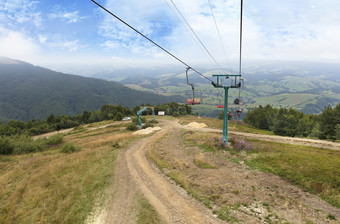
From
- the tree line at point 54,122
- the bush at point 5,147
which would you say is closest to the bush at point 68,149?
the bush at point 5,147

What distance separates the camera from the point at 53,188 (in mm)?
18781

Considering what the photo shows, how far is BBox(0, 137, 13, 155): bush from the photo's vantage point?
33.9 m

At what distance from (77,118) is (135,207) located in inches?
5115

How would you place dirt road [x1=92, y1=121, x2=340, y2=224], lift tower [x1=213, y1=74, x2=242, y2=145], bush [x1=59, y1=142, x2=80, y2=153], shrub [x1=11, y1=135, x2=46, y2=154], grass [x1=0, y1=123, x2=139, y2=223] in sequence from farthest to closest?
shrub [x1=11, y1=135, x2=46, y2=154] < bush [x1=59, y1=142, x2=80, y2=153] < lift tower [x1=213, y1=74, x2=242, y2=145] < grass [x1=0, y1=123, x2=139, y2=223] < dirt road [x1=92, y1=121, x2=340, y2=224]

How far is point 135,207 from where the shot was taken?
1519cm

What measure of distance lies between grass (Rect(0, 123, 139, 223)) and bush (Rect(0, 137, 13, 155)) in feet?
21.6

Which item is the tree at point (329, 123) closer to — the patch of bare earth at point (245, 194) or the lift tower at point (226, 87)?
the lift tower at point (226, 87)

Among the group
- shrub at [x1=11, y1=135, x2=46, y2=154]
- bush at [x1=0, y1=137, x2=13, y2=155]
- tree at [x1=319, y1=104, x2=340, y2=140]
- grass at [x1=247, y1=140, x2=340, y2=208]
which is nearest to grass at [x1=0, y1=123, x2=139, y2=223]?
bush at [x1=0, y1=137, x2=13, y2=155]

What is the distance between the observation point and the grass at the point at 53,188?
1461 centimetres

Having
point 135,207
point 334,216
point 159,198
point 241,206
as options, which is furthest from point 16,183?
point 334,216

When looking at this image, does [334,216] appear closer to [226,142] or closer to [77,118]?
[226,142]

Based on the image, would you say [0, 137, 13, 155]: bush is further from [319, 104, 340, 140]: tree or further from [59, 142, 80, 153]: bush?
[319, 104, 340, 140]: tree

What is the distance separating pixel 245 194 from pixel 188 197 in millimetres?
5828

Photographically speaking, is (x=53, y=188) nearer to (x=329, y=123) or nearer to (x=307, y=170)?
(x=307, y=170)
